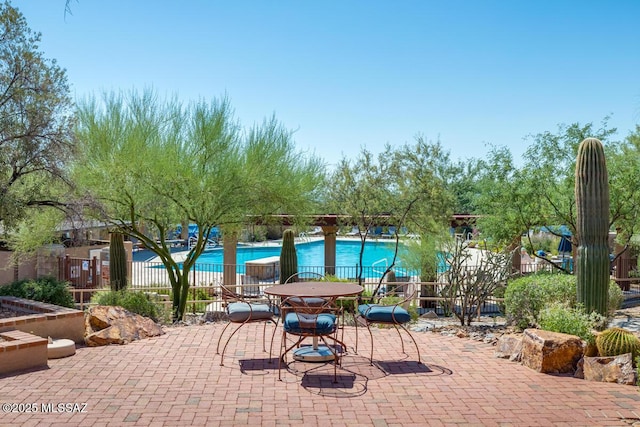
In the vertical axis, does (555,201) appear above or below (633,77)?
below

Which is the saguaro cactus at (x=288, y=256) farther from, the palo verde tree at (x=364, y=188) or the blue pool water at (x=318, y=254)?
the blue pool water at (x=318, y=254)

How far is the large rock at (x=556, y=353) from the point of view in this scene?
6.09 m

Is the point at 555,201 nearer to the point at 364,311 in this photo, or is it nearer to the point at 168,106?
the point at 364,311

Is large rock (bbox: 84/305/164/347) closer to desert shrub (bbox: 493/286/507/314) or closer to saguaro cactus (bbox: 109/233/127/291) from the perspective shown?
saguaro cactus (bbox: 109/233/127/291)

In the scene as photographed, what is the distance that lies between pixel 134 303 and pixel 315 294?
16.1ft

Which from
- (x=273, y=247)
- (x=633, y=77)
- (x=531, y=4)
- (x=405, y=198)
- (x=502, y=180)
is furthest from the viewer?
(x=273, y=247)

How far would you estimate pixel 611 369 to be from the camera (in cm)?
580

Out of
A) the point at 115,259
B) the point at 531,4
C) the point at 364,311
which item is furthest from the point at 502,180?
the point at 115,259

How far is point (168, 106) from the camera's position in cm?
1222

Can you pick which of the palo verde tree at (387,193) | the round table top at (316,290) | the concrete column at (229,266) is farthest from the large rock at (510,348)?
the concrete column at (229,266)

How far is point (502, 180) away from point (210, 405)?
9.58 m

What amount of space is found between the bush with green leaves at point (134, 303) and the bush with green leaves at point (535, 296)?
638 cm

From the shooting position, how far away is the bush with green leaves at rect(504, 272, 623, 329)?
8.62 meters

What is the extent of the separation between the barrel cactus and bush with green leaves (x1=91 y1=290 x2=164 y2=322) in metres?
7.33
